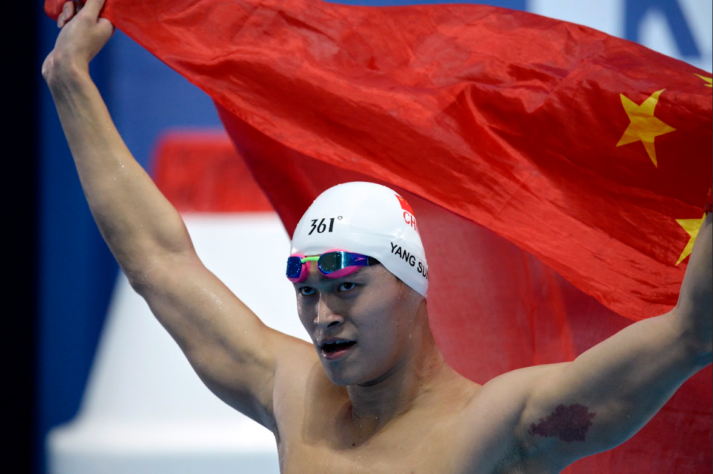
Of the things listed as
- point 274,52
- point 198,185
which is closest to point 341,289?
point 274,52

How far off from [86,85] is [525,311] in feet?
4.62

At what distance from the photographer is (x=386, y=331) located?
6.10 feet

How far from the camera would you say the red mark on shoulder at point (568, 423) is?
156 centimetres

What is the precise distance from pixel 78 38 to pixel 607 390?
1.72 metres

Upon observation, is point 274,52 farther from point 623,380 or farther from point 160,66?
point 160,66

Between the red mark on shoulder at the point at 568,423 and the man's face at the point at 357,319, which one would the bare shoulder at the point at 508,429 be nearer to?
the red mark on shoulder at the point at 568,423

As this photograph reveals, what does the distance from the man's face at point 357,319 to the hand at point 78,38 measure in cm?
99

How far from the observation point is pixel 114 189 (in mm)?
2203

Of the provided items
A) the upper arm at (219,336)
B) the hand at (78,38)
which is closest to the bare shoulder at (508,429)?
the upper arm at (219,336)

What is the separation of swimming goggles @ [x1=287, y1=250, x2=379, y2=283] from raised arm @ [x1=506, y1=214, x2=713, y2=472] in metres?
0.44

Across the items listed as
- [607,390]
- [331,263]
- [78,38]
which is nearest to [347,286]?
[331,263]

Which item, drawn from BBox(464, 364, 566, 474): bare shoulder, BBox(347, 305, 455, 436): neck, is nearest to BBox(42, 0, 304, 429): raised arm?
BBox(347, 305, 455, 436): neck

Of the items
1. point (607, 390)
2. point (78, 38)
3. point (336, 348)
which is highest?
point (78, 38)

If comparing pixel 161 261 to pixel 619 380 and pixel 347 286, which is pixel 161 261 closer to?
pixel 347 286
